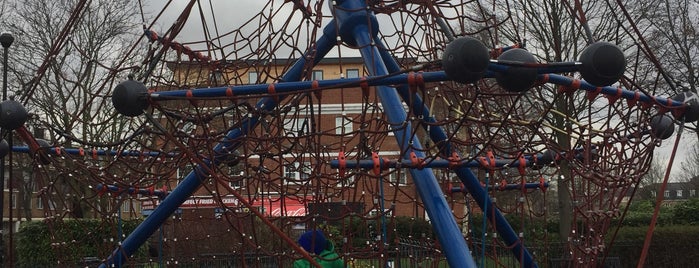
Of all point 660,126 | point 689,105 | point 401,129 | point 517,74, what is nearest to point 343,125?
point 401,129

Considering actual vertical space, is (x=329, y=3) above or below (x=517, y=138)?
above

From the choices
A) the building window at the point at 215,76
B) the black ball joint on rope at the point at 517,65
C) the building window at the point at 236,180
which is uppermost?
the building window at the point at 215,76

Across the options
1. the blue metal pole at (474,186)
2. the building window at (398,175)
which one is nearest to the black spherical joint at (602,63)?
the building window at (398,175)

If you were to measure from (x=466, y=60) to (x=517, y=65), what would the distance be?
221 millimetres

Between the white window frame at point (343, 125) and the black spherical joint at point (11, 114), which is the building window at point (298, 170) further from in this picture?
the black spherical joint at point (11, 114)

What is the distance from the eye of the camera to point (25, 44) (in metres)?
19.5

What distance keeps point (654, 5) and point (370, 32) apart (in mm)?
14727

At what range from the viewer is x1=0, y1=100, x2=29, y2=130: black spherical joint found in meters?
3.84

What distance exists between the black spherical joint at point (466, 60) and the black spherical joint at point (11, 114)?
254 centimetres

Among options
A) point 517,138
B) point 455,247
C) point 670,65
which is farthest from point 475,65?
point 670,65

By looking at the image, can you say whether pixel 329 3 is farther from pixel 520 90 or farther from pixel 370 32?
pixel 520 90

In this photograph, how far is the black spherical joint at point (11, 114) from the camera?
151 inches

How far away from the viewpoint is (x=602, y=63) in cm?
253

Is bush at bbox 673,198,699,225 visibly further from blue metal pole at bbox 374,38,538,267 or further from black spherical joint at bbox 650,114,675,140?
black spherical joint at bbox 650,114,675,140
